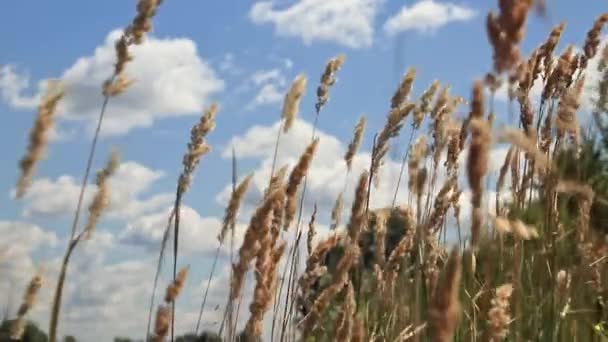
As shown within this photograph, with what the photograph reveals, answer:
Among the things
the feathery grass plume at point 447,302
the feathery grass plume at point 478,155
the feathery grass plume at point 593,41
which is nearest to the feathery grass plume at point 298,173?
the feathery grass plume at point 478,155

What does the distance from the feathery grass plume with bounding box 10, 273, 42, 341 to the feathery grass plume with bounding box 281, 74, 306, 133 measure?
1.32 meters

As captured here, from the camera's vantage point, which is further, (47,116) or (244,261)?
(244,261)

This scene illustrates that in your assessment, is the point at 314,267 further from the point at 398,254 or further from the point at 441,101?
the point at 441,101

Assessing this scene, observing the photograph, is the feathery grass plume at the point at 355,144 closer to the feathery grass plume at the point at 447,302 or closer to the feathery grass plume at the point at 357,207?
the feathery grass plume at the point at 357,207

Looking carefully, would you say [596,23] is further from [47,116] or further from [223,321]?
[47,116]

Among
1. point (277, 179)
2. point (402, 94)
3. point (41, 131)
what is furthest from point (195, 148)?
point (402, 94)

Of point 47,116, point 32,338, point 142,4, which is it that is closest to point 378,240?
point 32,338

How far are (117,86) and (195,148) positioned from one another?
48 cm

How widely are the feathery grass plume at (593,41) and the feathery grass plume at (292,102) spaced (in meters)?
1.07

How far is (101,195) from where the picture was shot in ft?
5.31

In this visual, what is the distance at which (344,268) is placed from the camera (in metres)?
1.86

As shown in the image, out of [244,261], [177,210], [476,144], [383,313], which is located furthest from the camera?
[383,313]

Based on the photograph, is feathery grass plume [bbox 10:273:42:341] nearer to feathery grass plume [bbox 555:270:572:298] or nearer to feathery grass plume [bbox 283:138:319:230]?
feathery grass plume [bbox 283:138:319:230]

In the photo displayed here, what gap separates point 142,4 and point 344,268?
0.63 m
